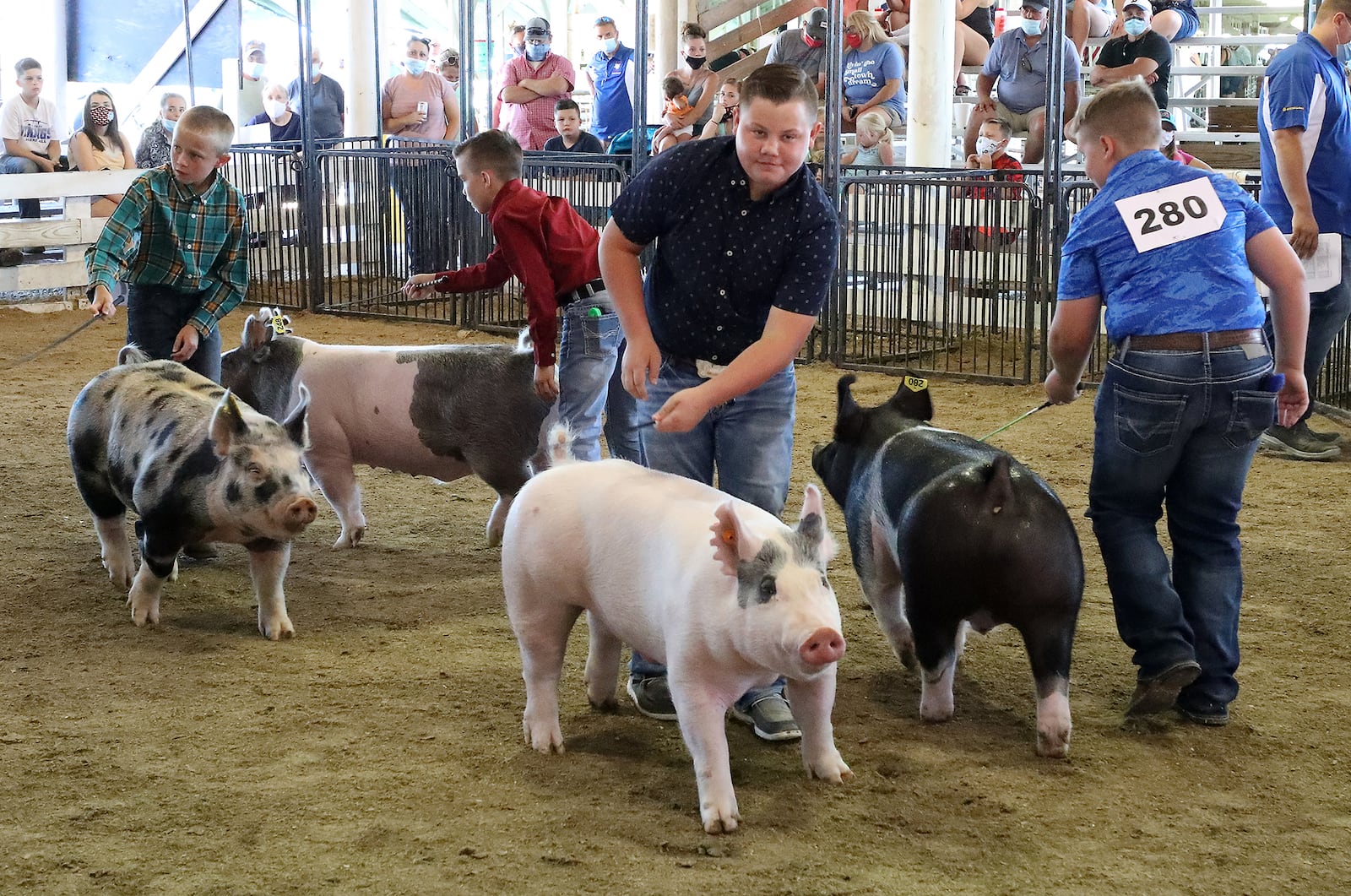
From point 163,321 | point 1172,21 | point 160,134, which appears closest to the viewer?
point 163,321

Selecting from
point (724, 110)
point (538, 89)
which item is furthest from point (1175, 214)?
point (538, 89)

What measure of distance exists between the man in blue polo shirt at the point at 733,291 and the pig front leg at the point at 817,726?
241mm

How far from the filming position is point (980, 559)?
3.23m

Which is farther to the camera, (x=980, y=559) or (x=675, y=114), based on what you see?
(x=675, y=114)

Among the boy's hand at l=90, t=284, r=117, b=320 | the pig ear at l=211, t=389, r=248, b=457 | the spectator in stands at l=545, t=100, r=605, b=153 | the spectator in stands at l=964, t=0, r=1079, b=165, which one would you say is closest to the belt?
the pig ear at l=211, t=389, r=248, b=457

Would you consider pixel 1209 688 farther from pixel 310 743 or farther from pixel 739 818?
pixel 310 743

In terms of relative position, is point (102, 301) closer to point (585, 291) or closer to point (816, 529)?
point (585, 291)

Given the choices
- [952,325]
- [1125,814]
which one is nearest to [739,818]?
[1125,814]

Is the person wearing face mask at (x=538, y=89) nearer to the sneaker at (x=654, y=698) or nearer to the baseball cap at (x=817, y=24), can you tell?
the baseball cap at (x=817, y=24)

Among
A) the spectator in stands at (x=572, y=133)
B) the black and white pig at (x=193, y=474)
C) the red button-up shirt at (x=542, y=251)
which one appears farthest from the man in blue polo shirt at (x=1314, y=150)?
the spectator in stands at (x=572, y=133)

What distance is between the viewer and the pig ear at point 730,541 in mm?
2857

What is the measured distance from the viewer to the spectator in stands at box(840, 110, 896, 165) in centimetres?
1060

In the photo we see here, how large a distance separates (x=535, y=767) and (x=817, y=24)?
8418 mm

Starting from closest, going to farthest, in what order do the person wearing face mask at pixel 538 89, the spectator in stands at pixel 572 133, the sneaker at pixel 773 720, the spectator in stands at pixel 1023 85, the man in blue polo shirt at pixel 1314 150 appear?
the sneaker at pixel 773 720, the man in blue polo shirt at pixel 1314 150, the spectator in stands at pixel 1023 85, the spectator in stands at pixel 572 133, the person wearing face mask at pixel 538 89
